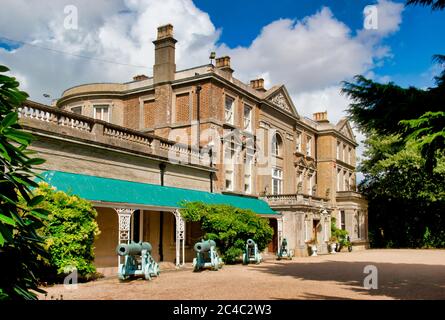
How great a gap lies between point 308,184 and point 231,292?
2804cm

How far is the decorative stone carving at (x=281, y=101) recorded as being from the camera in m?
32.7

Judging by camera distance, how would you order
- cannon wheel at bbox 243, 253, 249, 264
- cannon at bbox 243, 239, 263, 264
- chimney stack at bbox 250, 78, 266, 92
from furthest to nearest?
chimney stack at bbox 250, 78, 266, 92 → cannon at bbox 243, 239, 263, 264 → cannon wheel at bbox 243, 253, 249, 264

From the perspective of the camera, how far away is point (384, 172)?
140 ft

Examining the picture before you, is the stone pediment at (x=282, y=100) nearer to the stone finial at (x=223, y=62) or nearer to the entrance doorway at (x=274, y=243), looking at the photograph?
the stone finial at (x=223, y=62)

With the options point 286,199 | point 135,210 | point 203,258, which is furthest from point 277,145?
point 203,258

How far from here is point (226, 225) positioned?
66.9 ft

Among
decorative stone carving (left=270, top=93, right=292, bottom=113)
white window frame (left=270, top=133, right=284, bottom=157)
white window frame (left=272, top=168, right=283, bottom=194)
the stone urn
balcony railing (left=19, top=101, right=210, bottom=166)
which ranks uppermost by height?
decorative stone carving (left=270, top=93, right=292, bottom=113)

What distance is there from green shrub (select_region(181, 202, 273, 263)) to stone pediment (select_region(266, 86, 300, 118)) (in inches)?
464

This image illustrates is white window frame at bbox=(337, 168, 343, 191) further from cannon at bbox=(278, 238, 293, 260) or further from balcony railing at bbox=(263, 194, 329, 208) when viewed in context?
cannon at bbox=(278, 238, 293, 260)

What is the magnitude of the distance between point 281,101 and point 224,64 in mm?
6547

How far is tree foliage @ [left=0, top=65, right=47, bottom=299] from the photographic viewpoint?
398 centimetres

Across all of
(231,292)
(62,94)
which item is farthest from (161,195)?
(62,94)

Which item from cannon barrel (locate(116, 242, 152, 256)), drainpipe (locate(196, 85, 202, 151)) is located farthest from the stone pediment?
cannon barrel (locate(116, 242, 152, 256))

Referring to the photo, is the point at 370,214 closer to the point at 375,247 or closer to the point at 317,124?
the point at 375,247
